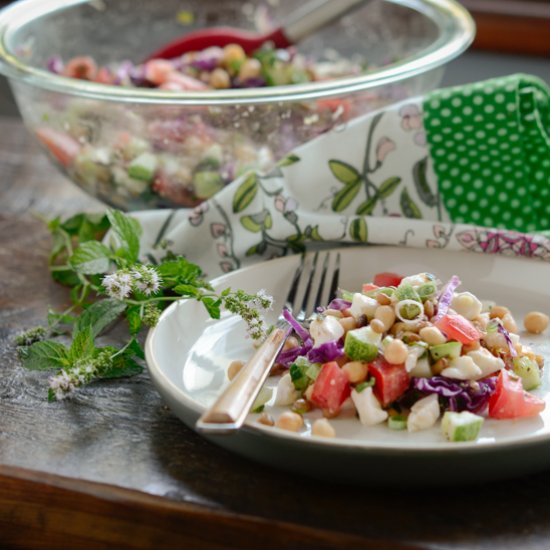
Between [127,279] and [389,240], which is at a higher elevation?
[127,279]

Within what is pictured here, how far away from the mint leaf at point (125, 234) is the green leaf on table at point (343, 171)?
260 mm

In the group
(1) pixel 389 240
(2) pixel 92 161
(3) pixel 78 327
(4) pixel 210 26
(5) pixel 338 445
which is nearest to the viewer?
(5) pixel 338 445

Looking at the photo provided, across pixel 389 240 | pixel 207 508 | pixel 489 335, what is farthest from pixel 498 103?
pixel 207 508

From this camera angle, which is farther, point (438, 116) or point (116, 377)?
point (438, 116)

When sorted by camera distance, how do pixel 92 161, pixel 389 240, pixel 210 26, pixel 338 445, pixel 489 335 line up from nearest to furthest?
1. pixel 338 445
2. pixel 489 335
3. pixel 389 240
4. pixel 92 161
5. pixel 210 26

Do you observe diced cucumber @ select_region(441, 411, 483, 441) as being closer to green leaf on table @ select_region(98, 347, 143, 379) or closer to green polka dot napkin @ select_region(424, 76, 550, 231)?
green leaf on table @ select_region(98, 347, 143, 379)

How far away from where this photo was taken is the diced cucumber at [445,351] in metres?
0.82

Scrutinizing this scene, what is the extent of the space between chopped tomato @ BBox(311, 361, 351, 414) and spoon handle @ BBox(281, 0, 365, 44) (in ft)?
2.70

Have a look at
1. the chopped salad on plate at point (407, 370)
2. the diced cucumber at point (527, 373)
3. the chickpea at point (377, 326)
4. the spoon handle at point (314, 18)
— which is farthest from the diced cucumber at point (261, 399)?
the spoon handle at point (314, 18)

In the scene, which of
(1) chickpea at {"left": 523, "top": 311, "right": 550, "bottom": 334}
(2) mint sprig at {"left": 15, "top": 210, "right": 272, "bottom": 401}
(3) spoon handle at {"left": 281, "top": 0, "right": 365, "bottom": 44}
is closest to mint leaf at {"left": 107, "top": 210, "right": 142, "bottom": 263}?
(2) mint sprig at {"left": 15, "top": 210, "right": 272, "bottom": 401}

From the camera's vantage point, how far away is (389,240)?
112cm

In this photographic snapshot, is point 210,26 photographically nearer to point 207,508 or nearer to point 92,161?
point 92,161

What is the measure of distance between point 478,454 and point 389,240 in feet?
1.41

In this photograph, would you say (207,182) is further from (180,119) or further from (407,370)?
(407,370)
